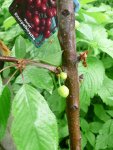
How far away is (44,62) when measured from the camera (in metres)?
0.73

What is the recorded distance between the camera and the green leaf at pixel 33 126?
636mm

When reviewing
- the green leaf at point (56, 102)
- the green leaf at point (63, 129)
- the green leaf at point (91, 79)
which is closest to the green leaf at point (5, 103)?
the green leaf at point (91, 79)

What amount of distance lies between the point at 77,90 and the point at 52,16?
26cm

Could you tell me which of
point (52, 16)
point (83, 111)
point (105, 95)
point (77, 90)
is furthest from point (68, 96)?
point (83, 111)

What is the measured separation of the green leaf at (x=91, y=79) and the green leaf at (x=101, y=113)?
0.76 ft

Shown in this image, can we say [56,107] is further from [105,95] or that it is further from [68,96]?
[68,96]

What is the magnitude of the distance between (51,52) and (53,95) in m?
0.47

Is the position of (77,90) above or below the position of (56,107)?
above

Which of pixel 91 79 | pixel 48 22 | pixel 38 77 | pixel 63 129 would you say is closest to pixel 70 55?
pixel 38 77

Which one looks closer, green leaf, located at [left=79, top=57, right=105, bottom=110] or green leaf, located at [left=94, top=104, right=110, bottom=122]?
green leaf, located at [left=79, top=57, right=105, bottom=110]

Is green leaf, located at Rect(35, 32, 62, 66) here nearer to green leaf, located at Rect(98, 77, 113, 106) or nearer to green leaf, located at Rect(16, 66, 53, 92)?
green leaf, located at Rect(16, 66, 53, 92)

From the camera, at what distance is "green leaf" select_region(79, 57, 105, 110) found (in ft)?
3.75

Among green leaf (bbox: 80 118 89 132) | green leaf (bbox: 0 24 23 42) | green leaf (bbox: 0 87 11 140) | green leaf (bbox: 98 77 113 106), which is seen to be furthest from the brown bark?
green leaf (bbox: 0 24 23 42)

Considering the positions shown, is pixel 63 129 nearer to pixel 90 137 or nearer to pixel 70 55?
pixel 90 137
